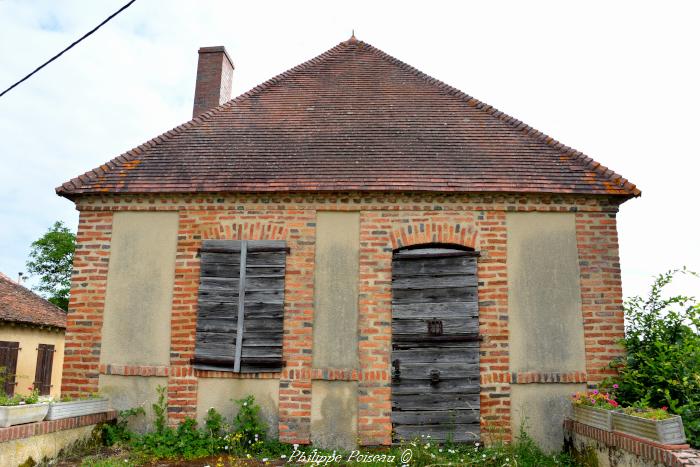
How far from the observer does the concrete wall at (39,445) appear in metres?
5.57

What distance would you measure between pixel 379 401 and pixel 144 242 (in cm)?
424

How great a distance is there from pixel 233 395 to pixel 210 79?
7.15 metres

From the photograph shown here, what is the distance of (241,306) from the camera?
7785 millimetres

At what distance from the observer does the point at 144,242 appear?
8.07m

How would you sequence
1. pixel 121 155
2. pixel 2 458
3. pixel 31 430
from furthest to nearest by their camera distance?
pixel 121 155, pixel 31 430, pixel 2 458

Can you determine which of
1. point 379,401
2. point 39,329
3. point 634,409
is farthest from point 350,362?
point 39,329

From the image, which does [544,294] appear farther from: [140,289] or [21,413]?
[21,413]

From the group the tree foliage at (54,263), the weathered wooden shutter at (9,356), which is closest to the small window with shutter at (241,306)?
the weathered wooden shutter at (9,356)

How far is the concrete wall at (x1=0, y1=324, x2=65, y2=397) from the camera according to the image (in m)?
15.6

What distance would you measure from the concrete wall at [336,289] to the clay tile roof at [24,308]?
38.1ft

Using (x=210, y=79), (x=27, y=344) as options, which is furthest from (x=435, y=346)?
(x=27, y=344)

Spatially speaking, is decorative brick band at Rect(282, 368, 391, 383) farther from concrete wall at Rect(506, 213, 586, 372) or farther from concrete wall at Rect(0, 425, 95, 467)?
concrete wall at Rect(0, 425, 95, 467)

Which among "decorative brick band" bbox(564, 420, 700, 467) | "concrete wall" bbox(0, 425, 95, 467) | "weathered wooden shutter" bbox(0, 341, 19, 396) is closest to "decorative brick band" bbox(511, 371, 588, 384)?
"decorative brick band" bbox(564, 420, 700, 467)

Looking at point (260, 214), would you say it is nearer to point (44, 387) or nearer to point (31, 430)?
point (31, 430)
